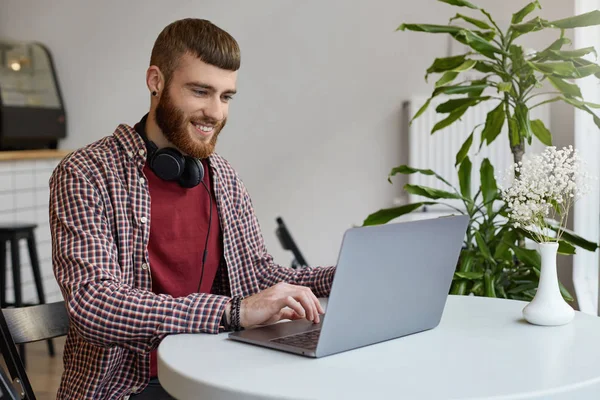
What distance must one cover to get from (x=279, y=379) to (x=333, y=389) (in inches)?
3.5

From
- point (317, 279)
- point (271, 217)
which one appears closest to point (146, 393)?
point (317, 279)

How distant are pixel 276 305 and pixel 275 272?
491 mm

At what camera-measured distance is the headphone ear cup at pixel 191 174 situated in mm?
1896

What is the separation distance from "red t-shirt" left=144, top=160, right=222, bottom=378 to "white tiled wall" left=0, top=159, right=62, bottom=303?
2.86 m

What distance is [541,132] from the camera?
2602mm

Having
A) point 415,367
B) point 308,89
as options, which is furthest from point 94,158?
point 308,89

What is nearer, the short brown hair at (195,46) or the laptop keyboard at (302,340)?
the laptop keyboard at (302,340)

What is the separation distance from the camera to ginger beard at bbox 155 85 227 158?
1.84 m

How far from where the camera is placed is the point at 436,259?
4.58ft

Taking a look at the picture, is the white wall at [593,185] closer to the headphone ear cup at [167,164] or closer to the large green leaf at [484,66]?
the large green leaf at [484,66]

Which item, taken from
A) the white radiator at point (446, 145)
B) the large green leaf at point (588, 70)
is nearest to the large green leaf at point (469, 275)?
the large green leaf at point (588, 70)

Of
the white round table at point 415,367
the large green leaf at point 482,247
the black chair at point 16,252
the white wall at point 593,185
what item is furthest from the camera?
the black chair at point 16,252

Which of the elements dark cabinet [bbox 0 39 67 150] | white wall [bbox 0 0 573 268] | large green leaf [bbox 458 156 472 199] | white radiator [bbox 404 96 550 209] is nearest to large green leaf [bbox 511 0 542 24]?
large green leaf [bbox 458 156 472 199]

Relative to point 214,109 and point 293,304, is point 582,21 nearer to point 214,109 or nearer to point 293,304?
point 214,109
